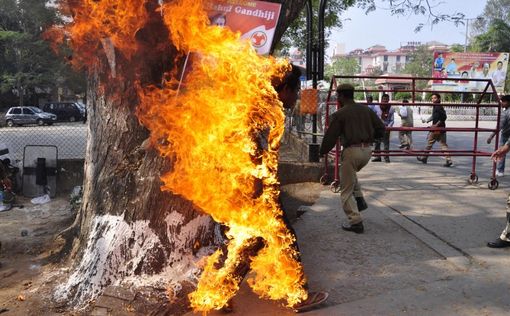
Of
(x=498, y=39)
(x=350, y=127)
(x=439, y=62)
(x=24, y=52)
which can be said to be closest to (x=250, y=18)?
(x=350, y=127)

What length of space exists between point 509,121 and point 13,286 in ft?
29.1

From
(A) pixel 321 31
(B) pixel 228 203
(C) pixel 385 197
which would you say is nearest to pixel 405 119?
(A) pixel 321 31

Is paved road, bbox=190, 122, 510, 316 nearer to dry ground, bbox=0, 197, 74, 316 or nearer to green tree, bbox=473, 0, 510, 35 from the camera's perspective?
dry ground, bbox=0, 197, 74, 316

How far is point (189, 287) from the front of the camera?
387 cm

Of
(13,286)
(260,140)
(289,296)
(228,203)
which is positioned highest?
(260,140)

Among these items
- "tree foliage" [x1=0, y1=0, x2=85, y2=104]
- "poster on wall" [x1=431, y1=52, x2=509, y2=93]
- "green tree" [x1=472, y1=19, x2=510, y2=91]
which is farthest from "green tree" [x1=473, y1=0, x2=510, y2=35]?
"tree foliage" [x1=0, y1=0, x2=85, y2=104]

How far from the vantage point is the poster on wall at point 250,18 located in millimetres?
3986

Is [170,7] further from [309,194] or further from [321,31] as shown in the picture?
[321,31]

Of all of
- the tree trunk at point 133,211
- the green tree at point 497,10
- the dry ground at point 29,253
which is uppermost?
the green tree at point 497,10

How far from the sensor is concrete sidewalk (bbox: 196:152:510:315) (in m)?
Answer: 3.58

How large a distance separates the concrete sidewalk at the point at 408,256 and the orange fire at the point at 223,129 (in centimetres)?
44

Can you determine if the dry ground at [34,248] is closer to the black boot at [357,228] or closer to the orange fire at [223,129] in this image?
the black boot at [357,228]

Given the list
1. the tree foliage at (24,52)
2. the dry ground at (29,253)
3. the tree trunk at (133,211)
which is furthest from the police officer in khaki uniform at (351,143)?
the tree foliage at (24,52)

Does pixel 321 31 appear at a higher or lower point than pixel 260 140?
higher
